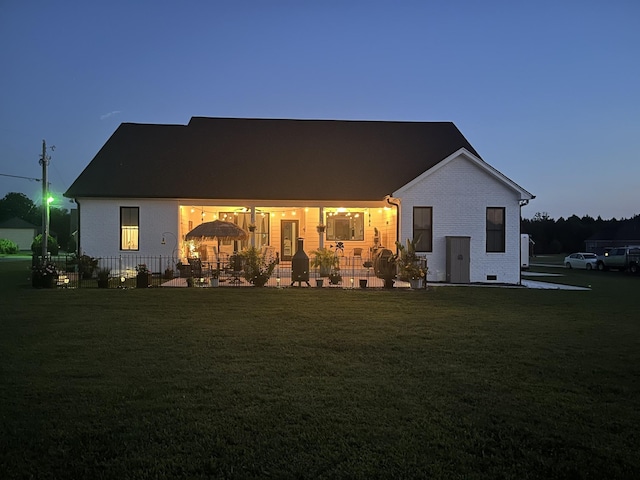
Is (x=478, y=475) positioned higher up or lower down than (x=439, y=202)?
lower down

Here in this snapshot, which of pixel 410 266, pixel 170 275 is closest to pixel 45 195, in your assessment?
pixel 170 275

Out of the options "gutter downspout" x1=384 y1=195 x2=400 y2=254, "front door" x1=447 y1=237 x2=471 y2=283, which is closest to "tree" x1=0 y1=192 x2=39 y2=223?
"gutter downspout" x1=384 y1=195 x2=400 y2=254

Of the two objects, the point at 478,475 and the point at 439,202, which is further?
the point at 439,202

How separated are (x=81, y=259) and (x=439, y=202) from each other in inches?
562

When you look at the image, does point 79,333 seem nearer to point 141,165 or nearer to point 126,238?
point 126,238

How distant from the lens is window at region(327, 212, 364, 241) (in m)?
23.2

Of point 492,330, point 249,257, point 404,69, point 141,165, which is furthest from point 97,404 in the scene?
point 404,69

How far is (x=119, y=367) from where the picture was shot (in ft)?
21.3

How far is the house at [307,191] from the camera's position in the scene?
19.2m

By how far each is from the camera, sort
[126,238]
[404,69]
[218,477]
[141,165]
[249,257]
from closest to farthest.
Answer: [218,477] → [249,257] → [126,238] → [141,165] → [404,69]

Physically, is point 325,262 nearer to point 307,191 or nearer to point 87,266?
point 307,191

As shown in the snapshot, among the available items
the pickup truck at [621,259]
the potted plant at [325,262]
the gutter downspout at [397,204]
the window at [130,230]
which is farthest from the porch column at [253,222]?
the pickup truck at [621,259]

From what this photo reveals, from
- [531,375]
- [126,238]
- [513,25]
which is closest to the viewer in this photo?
[531,375]

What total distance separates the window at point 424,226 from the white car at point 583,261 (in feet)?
76.3
